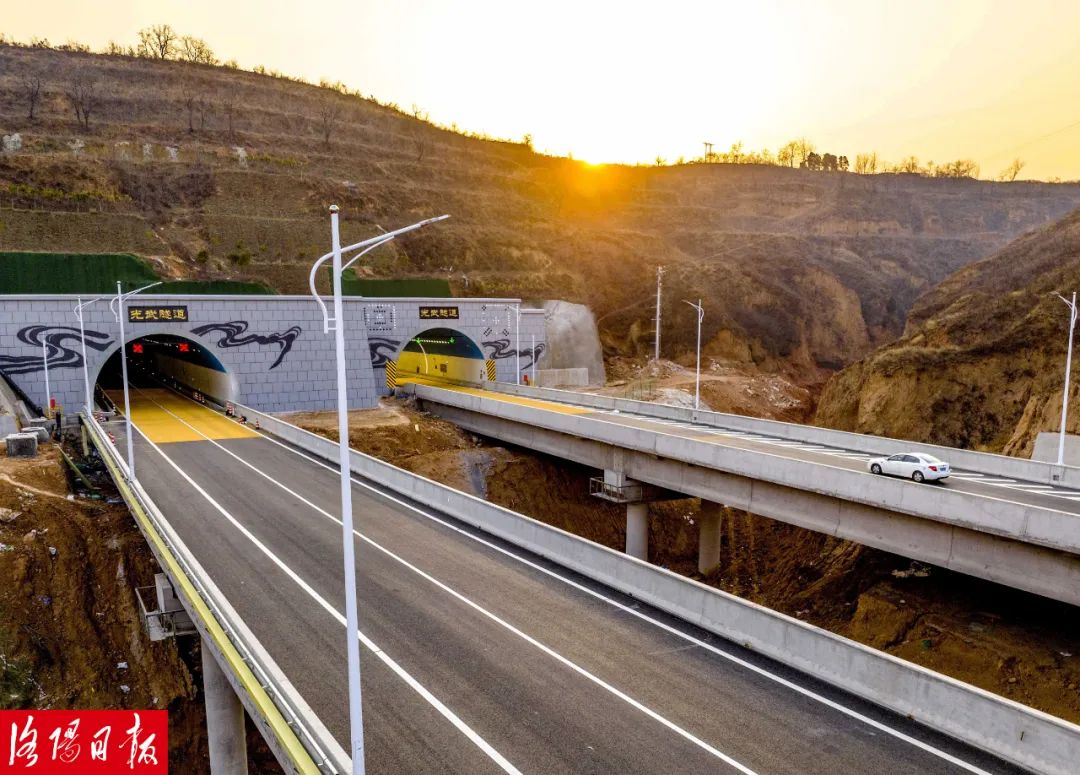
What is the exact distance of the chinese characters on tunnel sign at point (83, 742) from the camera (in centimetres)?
1533

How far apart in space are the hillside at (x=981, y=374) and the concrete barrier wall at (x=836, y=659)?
23.5 metres

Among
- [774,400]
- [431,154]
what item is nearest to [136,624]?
[774,400]

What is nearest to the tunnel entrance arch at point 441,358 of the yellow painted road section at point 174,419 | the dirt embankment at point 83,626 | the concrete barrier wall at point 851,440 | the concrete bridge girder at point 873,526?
the concrete barrier wall at point 851,440

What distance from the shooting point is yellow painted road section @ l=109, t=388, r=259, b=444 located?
124 ft

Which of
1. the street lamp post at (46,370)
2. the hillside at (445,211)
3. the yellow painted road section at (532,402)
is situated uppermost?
the hillside at (445,211)

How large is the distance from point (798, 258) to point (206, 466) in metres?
82.6

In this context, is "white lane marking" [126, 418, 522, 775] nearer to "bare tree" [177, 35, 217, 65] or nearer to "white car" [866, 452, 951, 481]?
"white car" [866, 452, 951, 481]

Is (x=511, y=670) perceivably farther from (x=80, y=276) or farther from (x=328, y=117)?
(x=328, y=117)

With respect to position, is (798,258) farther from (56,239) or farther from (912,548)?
(56,239)

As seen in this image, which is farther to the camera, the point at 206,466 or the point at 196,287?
the point at 196,287

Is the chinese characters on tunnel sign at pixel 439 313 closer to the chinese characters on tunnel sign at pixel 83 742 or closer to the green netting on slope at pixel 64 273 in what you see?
the green netting on slope at pixel 64 273

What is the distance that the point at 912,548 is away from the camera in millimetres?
19562

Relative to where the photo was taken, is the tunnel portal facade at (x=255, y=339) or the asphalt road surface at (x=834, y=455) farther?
the tunnel portal facade at (x=255, y=339)

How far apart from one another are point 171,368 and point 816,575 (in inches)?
2197
